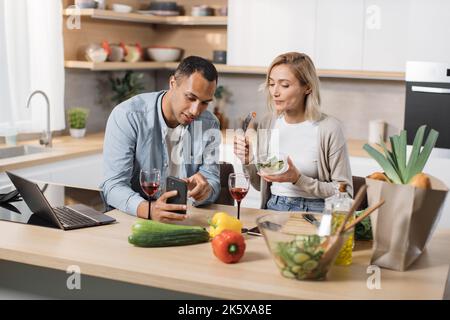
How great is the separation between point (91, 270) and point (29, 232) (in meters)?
0.43

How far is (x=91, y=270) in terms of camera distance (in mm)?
1922

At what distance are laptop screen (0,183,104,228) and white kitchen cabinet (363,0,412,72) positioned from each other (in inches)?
97.8

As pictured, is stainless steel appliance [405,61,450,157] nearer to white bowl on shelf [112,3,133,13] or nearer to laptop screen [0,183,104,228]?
white bowl on shelf [112,3,133,13]

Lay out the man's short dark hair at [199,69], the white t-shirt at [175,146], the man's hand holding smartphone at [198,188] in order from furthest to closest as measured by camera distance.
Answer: the white t-shirt at [175,146], the man's short dark hair at [199,69], the man's hand holding smartphone at [198,188]

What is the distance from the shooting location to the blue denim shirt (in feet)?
8.69

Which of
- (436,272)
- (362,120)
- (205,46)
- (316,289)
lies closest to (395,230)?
(436,272)

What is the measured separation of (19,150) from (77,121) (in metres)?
0.58

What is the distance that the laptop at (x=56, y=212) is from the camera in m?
2.29

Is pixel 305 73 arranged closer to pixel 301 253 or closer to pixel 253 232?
pixel 253 232

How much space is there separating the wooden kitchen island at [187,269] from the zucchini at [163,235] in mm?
28

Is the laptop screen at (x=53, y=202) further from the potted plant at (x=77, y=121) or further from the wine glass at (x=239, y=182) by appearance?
the potted plant at (x=77, y=121)

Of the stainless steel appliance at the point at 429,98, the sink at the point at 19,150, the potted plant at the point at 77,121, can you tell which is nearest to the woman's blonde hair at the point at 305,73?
the stainless steel appliance at the point at 429,98
